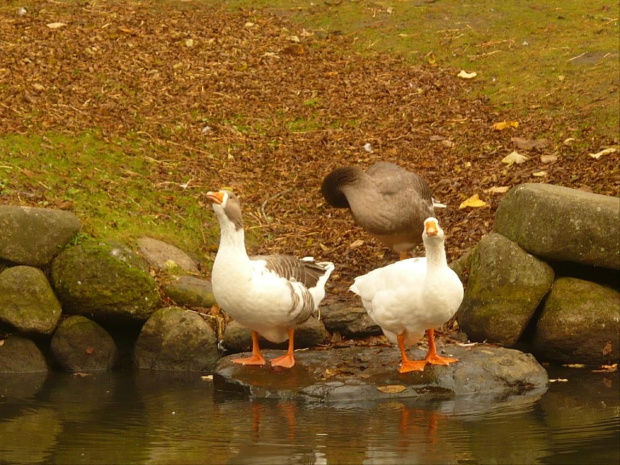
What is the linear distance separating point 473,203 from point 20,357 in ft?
17.3

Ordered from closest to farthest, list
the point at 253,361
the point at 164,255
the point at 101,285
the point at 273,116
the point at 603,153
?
1. the point at 253,361
2. the point at 101,285
3. the point at 164,255
4. the point at 603,153
5. the point at 273,116

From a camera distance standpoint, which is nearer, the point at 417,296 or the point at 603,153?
the point at 417,296

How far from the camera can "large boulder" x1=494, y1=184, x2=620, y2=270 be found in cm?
886

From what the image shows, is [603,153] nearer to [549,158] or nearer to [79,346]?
[549,158]

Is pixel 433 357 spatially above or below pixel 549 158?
below

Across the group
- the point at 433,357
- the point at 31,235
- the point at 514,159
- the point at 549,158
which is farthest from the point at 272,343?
the point at 549,158

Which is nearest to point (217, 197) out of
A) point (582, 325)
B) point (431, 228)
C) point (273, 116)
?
point (431, 228)

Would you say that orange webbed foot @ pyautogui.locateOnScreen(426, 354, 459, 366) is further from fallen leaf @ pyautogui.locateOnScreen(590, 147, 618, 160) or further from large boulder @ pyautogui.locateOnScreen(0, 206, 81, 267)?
fallen leaf @ pyautogui.locateOnScreen(590, 147, 618, 160)

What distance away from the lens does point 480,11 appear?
1758 centimetres

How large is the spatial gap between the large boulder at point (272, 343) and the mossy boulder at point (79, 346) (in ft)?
3.75

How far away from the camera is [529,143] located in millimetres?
12672

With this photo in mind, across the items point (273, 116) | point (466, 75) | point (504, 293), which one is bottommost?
point (504, 293)

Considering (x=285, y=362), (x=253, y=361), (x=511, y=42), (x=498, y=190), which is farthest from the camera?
(x=511, y=42)

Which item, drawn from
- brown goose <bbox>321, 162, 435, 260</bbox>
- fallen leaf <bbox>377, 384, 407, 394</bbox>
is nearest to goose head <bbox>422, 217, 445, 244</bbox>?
fallen leaf <bbox>377, 384, 407, 394</bbox>
